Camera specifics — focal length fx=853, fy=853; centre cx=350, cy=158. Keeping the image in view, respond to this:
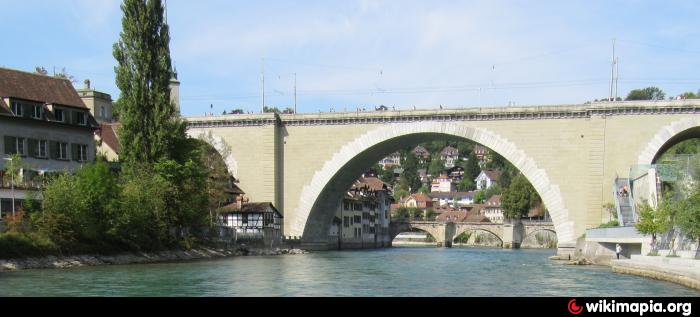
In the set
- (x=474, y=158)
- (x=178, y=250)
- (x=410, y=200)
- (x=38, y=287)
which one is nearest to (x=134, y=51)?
(x=178, y=250)

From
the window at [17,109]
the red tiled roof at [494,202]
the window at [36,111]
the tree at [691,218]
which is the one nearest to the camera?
the tree at [691,218]

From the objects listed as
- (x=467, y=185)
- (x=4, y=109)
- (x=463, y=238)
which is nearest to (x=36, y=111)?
(x=4, y=109)

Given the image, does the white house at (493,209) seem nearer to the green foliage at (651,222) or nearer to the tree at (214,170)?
the tree at (214,170)

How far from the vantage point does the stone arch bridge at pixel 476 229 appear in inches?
3789

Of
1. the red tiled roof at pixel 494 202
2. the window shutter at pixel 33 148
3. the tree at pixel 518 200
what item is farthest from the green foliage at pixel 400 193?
the window shutter at pixel 33 148

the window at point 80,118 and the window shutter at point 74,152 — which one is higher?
the window at point 80,118

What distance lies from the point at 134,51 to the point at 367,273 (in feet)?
58.8

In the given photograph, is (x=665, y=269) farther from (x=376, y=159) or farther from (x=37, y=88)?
(x=376, y=159)

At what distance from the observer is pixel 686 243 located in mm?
34500

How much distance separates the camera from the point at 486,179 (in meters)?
183

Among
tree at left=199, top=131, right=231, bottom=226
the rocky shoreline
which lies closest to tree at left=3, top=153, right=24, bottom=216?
the rocky shoreline

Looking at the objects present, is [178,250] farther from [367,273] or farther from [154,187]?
[367,273]

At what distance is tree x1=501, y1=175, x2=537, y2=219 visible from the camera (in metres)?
99.4

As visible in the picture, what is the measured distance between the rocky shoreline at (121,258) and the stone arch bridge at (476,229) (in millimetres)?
47350
